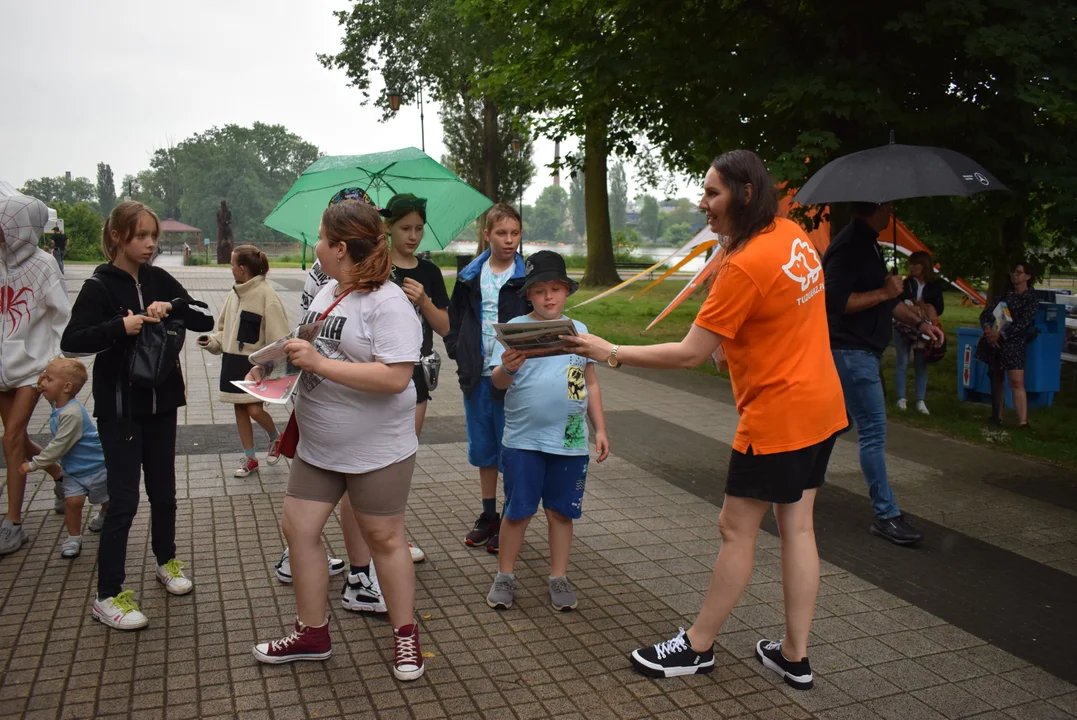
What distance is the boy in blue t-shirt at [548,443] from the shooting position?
165 inches

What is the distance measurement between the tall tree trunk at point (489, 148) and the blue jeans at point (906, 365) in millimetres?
32140

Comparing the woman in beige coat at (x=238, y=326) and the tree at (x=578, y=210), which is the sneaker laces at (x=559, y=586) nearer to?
the woman in beige coat at (x=238, y=326)

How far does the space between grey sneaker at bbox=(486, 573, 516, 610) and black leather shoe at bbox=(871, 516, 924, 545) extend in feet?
7.89

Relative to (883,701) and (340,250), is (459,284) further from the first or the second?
(883,701)

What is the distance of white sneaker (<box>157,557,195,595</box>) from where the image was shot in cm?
435

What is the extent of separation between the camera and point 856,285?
5.28m

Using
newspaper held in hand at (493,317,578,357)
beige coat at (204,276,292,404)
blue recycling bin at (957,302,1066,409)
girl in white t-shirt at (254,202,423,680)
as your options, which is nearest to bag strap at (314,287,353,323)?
girl in white t-shirt at (254,202,423,680)

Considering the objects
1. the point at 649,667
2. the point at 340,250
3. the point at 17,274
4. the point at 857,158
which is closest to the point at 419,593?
the point at 649,667

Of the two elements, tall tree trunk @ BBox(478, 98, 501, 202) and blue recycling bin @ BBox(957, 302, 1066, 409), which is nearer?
blue recycling bin @ BBox(957, 302, 1066, 409)

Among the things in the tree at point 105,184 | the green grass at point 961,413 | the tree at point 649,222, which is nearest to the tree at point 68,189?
the tree at point 105,184

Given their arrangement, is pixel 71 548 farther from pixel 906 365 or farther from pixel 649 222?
pixel 649 222

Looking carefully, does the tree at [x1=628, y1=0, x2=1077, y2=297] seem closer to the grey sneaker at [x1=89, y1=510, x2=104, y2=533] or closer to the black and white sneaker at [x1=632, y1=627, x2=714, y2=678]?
the black and white sneaker at [x1=632, y1=627, x2=714, y2=678]

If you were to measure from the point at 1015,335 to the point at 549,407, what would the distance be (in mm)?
6585

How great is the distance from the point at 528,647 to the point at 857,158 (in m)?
3.95
